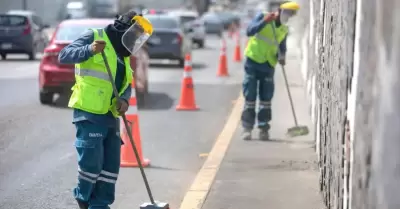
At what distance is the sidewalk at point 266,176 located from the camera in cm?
813

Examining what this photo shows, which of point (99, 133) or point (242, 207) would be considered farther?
point (242, 207)

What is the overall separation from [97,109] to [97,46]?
1.75 feet

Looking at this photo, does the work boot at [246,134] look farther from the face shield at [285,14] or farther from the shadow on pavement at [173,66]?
the shadow on pavement at [173,66]

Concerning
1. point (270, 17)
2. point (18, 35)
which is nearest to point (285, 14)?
point (270, 17)

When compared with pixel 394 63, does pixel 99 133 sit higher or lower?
lower

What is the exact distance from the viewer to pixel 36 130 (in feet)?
42.4

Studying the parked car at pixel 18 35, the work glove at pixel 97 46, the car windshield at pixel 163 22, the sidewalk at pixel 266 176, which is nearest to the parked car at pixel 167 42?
the car windshield at pixel 163 22

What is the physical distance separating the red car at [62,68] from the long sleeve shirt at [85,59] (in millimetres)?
9100

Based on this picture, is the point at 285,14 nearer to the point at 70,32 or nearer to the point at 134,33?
the point at 134,33

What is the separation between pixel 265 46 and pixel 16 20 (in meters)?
19.8

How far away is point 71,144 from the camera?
11758 mm

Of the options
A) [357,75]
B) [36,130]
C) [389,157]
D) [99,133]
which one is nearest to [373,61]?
[357,75]

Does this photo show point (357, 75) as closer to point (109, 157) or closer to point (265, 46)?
point (109, 157)

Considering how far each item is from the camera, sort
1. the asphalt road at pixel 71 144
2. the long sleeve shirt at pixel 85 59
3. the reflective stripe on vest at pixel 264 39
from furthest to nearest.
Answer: the reflective stripe on vest at pixel 264 39 → the asphalt road at pixel 71 144 → the long sleeve shirt at pixel 85 59
